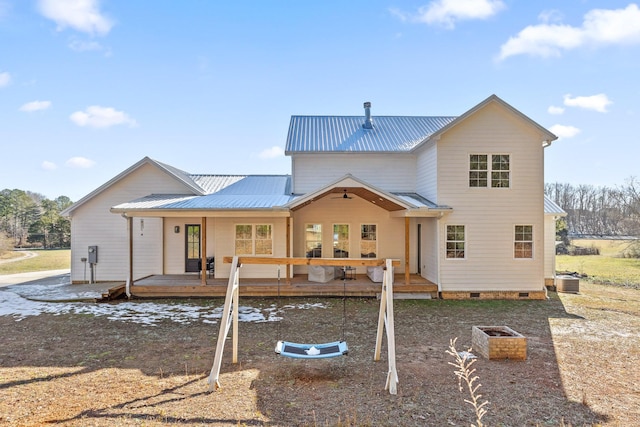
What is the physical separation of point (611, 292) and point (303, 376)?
12.8m

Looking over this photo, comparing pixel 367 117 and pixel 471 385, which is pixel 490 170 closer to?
pixel 367 117

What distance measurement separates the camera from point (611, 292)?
1239 centimetres

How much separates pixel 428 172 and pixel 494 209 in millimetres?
2433

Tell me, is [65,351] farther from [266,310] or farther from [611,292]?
[611,292]

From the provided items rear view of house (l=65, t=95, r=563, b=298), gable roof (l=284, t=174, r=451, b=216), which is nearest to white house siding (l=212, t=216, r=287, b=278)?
rear view of house (l=65, t=95, r=563, b=298)

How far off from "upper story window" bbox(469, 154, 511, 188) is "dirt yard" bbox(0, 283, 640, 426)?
4452 mm

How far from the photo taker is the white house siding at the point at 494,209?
1123 cm

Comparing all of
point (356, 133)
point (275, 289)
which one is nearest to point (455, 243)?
point (275, 289)

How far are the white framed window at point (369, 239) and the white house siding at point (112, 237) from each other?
7.51 m

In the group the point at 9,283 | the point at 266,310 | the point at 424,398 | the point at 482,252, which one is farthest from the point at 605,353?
the point at 9,283

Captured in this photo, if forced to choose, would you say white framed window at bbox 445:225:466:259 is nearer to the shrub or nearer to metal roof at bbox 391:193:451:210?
metal roof at bbox 391:193:451:210

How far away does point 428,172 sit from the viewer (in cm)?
1214

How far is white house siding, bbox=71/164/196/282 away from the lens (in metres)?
12.8

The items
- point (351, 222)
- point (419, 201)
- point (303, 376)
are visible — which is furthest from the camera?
point (351, 222)
